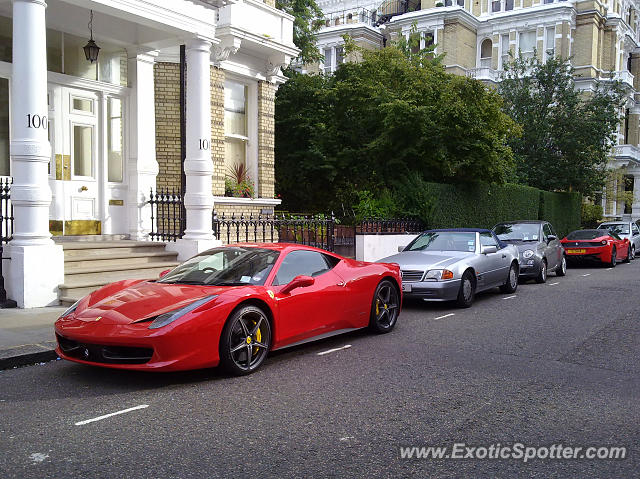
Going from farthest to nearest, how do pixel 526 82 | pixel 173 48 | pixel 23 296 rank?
1. pixel 526 82
2. pixel 173 48
3. pixel 23 296

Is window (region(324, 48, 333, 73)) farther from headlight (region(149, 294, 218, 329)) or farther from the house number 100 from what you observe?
headlight (region(149, 294, 218, 329))

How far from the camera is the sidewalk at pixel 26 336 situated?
6.64 meters

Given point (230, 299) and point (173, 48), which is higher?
point (173, 48)

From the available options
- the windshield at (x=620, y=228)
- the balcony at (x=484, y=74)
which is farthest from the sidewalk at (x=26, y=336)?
the balcony at (x=484, y=74)

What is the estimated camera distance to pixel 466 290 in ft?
35.9

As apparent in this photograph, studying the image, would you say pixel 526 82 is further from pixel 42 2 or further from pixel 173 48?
pixel 42 2

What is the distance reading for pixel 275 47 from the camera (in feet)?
53.2

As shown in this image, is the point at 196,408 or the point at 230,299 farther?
the point at 230,299

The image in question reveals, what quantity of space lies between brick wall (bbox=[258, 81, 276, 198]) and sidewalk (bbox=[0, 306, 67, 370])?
7.98 metres

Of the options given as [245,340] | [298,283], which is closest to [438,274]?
[298,283]

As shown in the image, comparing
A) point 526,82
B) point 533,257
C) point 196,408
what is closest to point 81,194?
point 196,408

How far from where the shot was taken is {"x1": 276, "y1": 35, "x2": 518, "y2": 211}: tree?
18.7 m

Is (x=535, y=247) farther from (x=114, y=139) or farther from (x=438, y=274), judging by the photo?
(x=114, y=139)

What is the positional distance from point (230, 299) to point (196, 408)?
1270 mm
